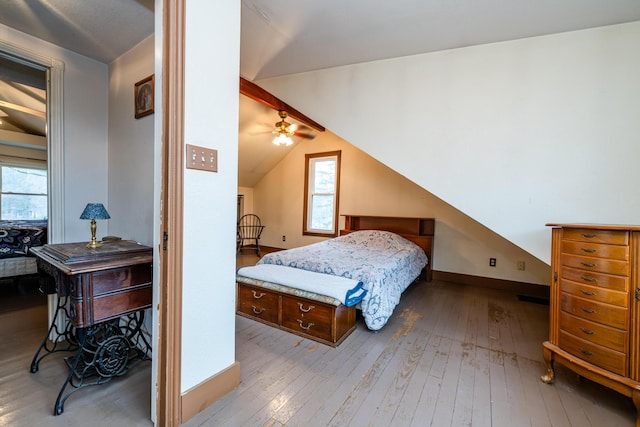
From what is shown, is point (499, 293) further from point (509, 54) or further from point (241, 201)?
point (241, 201)

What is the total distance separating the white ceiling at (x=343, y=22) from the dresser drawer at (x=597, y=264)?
5.05 ft

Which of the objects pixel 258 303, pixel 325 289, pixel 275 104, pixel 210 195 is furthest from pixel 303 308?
pixel 275 104

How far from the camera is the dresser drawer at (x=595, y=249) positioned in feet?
4.32

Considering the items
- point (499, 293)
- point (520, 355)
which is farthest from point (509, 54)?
point (499, 293)

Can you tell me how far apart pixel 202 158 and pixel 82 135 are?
142cm

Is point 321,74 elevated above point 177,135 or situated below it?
above

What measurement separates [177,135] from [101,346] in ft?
Answer: 4.26

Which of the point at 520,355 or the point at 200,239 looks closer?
the point at 200,239

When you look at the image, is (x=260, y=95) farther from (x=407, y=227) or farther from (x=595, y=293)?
(x=595, y=293)

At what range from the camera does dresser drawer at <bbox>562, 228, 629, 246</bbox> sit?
4.31 feet

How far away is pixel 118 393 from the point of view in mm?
1423

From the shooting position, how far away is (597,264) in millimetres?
1396

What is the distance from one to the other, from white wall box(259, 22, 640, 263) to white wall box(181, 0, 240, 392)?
1484 millimetres

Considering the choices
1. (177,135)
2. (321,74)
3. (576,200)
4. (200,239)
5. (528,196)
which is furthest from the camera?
(321,74)
